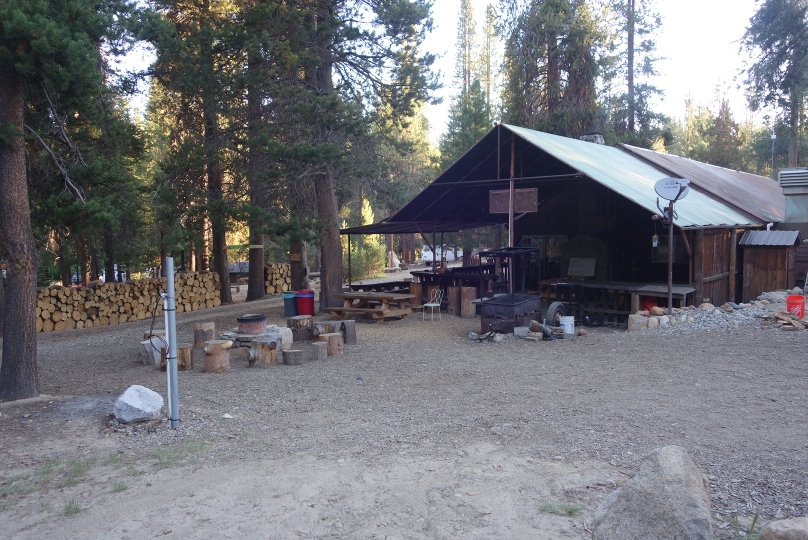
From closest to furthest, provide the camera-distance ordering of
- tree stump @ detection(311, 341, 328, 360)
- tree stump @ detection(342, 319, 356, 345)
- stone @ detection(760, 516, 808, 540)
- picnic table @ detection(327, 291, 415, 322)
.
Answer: stone @ detection(760, 516, 808, 540) < tree stump @ detection(311, 341, 328, 360) < tree stump @ detection(342, 319, 356, 345) < picnic table @ detection(327, 291, 415, 322)

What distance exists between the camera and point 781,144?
3556 centimetres

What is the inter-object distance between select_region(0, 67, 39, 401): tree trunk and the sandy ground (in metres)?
0.45

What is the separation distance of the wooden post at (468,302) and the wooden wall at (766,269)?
23.4 feet

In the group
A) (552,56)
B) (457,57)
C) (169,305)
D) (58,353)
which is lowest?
(58,353)

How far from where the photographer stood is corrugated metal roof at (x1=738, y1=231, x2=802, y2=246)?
48.3 feet

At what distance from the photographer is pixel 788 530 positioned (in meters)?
2.98

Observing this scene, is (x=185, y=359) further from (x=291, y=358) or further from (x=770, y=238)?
(x=770, y=238)

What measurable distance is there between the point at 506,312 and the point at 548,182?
213 inches

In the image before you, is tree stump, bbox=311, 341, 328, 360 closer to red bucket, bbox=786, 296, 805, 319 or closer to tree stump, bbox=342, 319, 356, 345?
tree stump, bbox=342, 319, 356, 345

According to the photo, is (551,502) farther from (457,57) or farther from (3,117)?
(457,57)

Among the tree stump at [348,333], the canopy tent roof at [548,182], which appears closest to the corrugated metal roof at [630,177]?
the canopy tent roof at [548,182]

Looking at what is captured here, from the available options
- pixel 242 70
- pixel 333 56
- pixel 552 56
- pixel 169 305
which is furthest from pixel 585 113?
pixel 169 305

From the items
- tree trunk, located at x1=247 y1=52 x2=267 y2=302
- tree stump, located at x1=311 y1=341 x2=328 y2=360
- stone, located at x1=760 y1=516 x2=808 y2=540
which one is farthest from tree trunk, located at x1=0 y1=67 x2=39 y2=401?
stone, located at x1=760 y1=516 x2=808 y2=540

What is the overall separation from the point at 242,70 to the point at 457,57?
3223 cm
